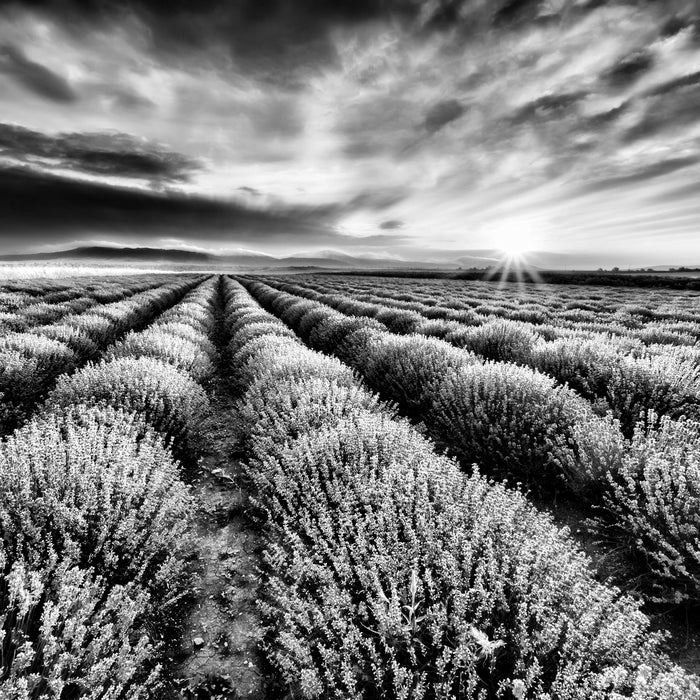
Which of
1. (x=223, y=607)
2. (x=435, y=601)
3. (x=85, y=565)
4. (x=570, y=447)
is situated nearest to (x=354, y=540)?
(x=435, y=601)

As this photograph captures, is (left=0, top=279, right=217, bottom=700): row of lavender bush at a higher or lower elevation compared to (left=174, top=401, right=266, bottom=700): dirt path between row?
higher

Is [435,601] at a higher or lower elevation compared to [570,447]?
higher

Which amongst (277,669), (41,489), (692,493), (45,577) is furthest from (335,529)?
(692,493)

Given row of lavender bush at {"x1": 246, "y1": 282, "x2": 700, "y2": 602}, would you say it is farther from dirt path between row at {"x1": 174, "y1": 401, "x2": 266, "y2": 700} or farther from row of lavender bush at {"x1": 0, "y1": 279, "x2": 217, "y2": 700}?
row of lavender bush at {"x1": 0, "y1": 279, "x2": 217, "y2": 700}

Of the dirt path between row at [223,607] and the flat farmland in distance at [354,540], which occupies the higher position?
the flat farmland in distance at [354,540]

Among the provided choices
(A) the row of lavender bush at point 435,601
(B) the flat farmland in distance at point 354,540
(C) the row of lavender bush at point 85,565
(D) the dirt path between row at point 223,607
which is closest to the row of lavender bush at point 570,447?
(B) the flat farmland in distance at point 354,540

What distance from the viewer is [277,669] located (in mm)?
2025

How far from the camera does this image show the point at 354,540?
227 centimetres

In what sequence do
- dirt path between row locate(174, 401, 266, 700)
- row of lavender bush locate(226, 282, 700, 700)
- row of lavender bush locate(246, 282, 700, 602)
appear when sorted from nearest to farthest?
row of lavender bush locate(226, 282, 700, 700) → dirt path between row locate(174, 401, 266, 700) → row of lavender bush locate(246, 282, 700, 602)

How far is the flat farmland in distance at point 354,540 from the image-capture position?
1511 mm

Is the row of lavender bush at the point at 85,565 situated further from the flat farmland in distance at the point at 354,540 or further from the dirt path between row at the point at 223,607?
the dirt path between row at the point at 223,607

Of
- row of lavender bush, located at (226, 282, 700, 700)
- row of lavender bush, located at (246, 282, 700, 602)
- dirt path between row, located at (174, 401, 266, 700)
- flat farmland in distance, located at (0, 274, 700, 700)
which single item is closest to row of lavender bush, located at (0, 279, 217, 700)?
flat farmland in distance, located at (0, 274, 700, 700)

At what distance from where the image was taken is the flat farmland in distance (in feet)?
4.96

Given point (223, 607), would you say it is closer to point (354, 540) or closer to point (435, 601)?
point (354, 540)
